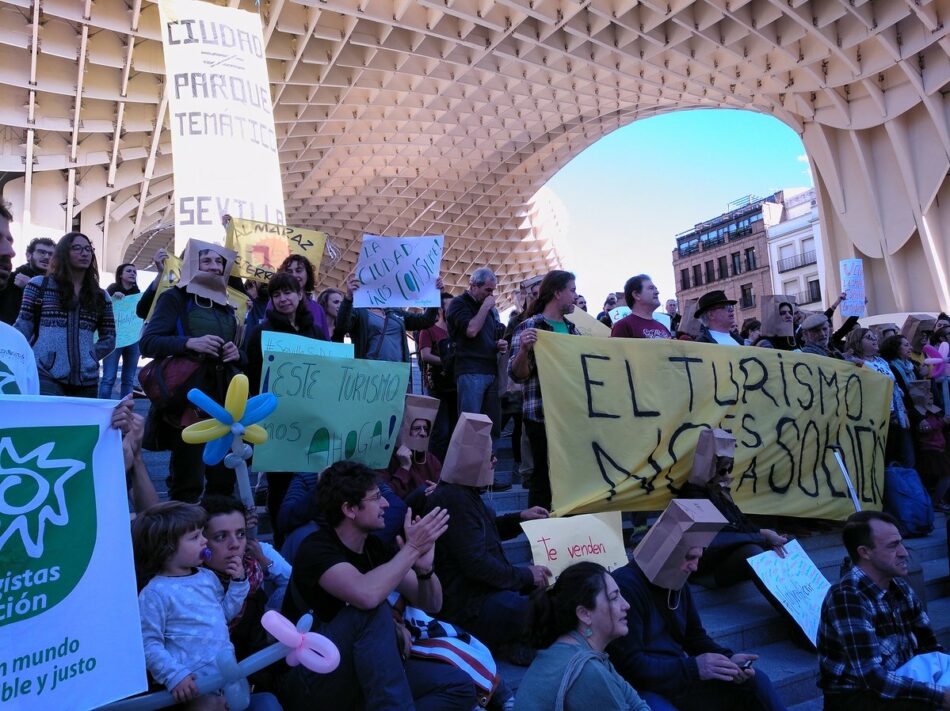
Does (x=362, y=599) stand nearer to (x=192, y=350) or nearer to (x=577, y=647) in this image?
(x=577, y=647)

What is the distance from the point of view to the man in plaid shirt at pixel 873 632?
3000 millimetres

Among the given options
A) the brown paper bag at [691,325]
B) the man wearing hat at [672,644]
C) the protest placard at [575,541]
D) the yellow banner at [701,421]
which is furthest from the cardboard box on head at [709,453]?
the brown paper bag at [691,325]

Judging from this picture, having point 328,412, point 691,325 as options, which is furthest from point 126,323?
point 691,325

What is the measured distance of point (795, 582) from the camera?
4359mm

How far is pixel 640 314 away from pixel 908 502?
8.99ft

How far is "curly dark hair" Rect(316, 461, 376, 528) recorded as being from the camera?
291 centimetres

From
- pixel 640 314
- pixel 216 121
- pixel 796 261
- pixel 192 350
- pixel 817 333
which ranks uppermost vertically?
pixel 796 261

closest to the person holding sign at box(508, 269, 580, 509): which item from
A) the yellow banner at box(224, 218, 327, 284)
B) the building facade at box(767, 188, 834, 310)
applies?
the yellow banner at box(224, 218, 327, 284)

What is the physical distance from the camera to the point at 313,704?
265 centimetres

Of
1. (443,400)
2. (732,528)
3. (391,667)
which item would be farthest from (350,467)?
(443,400)

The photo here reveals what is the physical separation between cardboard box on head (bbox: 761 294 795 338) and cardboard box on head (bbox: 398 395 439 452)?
162 inches

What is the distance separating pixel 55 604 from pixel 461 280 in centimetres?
4326

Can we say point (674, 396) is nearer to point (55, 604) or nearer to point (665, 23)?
point (55, 604)

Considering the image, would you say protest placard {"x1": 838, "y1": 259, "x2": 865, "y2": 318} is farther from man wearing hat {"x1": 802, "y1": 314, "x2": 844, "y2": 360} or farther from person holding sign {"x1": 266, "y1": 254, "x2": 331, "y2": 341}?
person holding sign {"x1": 266, "y1": 254, "x2": 331, "y2": 341}
